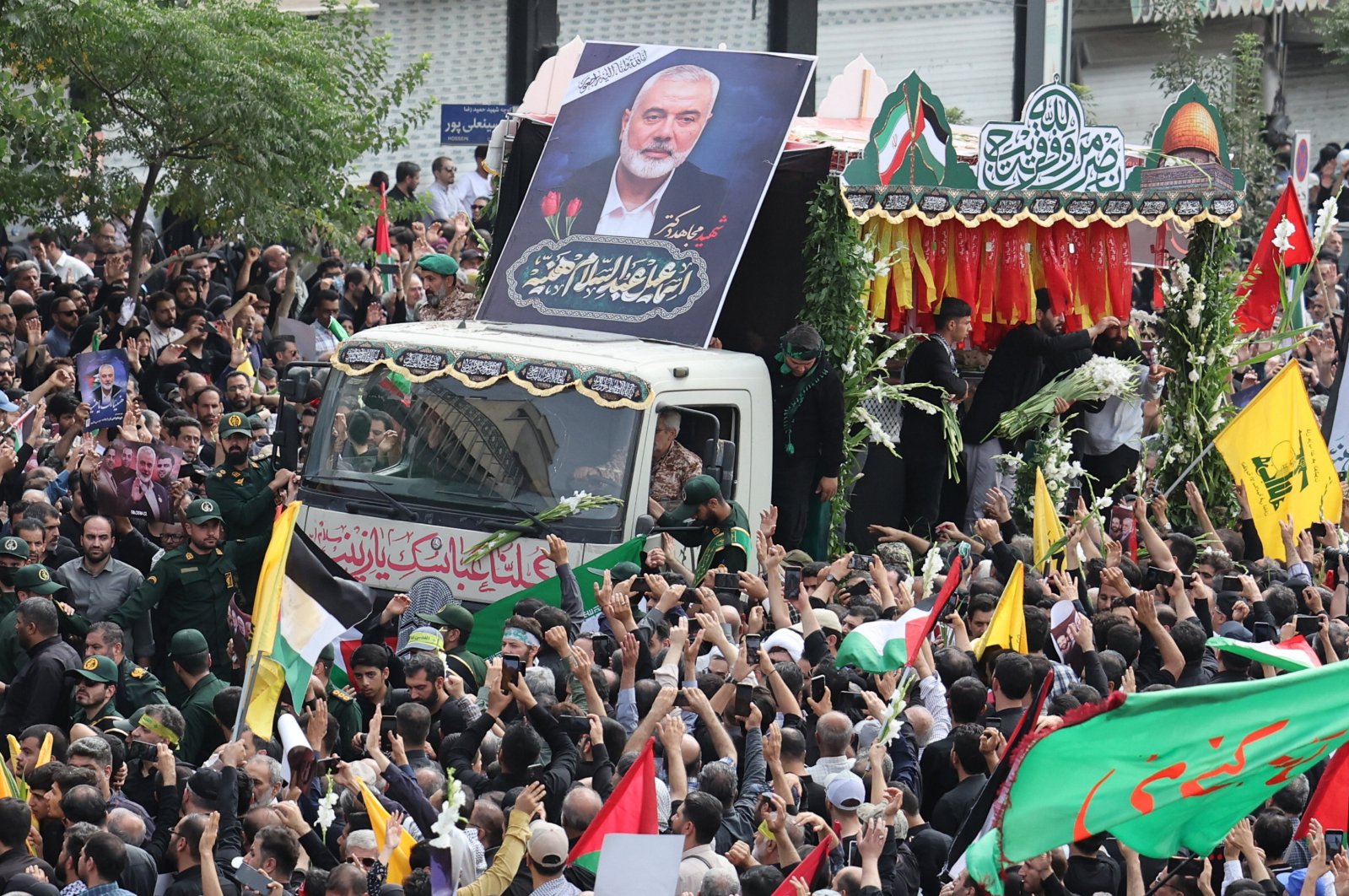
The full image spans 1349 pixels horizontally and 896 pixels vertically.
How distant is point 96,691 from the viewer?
35.4 ft

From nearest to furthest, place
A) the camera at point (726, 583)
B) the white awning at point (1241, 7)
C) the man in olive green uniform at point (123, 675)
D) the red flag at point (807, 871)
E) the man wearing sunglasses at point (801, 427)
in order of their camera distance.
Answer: the red flag at point (807, 871), the man in olive green uniform at point (123, 675), the camera at point (726, 583), the man wearing sunglasses at point (801, 427), the white awning at point (1241, 7)

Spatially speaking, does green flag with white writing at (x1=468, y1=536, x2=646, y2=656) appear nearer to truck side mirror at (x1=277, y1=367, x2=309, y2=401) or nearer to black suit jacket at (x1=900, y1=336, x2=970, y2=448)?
truck side mirror at (x1=277, y1=367, x2=309, y2=401)

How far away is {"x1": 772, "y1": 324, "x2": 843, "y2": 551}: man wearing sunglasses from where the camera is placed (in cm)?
1442

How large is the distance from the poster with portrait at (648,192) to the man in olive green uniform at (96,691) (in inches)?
194

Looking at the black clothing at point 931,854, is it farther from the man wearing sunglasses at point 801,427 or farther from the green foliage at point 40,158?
the green foliage at point 40,158

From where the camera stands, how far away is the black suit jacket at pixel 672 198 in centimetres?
1507

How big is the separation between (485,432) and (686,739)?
410 centimetres

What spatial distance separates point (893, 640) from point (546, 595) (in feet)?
8.89

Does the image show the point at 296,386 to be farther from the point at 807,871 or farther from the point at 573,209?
the point at 807,871

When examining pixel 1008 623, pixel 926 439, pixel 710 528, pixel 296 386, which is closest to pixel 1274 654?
pixel 1008 623

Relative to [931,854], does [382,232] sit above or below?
above

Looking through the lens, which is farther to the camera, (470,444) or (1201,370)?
(1201,370)

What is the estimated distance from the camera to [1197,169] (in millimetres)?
15773

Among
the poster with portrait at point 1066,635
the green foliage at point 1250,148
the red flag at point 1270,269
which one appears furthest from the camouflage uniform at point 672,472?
the green foliage at point 1250,148
